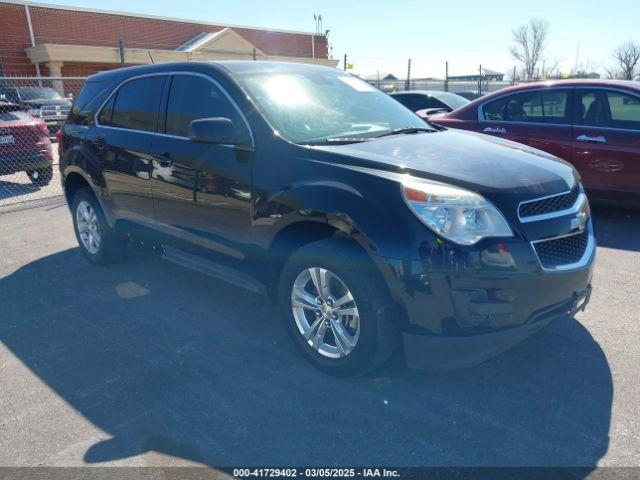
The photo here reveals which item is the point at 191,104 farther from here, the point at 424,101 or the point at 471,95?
the point at 471,95

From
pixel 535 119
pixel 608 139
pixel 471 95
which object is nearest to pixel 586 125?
pixel 608 139

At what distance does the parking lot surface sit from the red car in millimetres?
2068

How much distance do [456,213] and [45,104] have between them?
63.9 ft

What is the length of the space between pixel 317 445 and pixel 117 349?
177 cm

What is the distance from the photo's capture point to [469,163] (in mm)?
3279

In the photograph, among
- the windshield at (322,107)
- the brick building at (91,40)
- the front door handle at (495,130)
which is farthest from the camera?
the brick building at (91,40)

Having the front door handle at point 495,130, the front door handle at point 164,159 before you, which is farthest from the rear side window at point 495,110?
the front door handle at point 164,159

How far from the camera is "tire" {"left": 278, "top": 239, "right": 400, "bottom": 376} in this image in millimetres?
3021

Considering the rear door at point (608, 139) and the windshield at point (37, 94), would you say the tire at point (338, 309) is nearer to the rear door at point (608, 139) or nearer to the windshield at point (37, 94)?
the rear door at point (608, 139)

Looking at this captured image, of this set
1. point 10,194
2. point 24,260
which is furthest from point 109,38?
point 24,260

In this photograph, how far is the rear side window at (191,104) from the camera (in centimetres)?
395

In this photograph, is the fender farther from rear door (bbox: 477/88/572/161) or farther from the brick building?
the brick building

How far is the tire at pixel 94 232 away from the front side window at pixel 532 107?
484 cm

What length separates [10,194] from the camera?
987 cm
